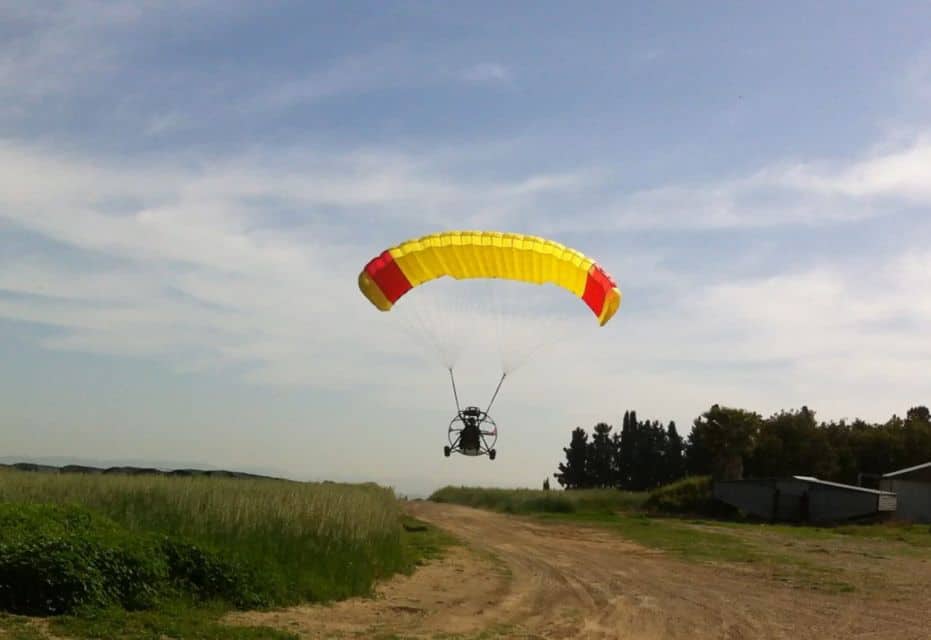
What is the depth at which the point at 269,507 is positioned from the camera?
55.8 feet

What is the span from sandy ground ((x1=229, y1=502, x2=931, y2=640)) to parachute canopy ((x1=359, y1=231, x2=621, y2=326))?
564 centimetres

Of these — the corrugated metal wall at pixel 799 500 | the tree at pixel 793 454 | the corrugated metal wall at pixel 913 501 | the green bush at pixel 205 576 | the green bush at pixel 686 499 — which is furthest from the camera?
the tree at pixel 793 454

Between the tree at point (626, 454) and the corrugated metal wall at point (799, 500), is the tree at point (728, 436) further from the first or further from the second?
the tree at point (626, 454)

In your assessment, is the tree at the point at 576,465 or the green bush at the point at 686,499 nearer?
the green bush at the point at 686,499

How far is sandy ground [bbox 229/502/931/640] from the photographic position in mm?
13188

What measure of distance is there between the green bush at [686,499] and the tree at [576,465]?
1416 inches

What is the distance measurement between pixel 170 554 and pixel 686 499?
118 ft

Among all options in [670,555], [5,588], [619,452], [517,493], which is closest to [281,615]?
[5,588]

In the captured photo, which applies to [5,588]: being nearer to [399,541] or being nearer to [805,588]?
[399,541]

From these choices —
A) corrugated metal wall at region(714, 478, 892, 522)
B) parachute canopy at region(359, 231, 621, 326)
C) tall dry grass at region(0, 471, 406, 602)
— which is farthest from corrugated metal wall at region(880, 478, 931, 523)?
tall dry grass at region(0, 471, 406, 602)

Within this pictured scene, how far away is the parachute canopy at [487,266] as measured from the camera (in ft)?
70.9

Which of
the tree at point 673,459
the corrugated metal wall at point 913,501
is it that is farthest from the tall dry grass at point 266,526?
the tree at point 673,459

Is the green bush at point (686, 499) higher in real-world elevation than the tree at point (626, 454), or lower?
lower

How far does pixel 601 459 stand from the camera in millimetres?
84000
